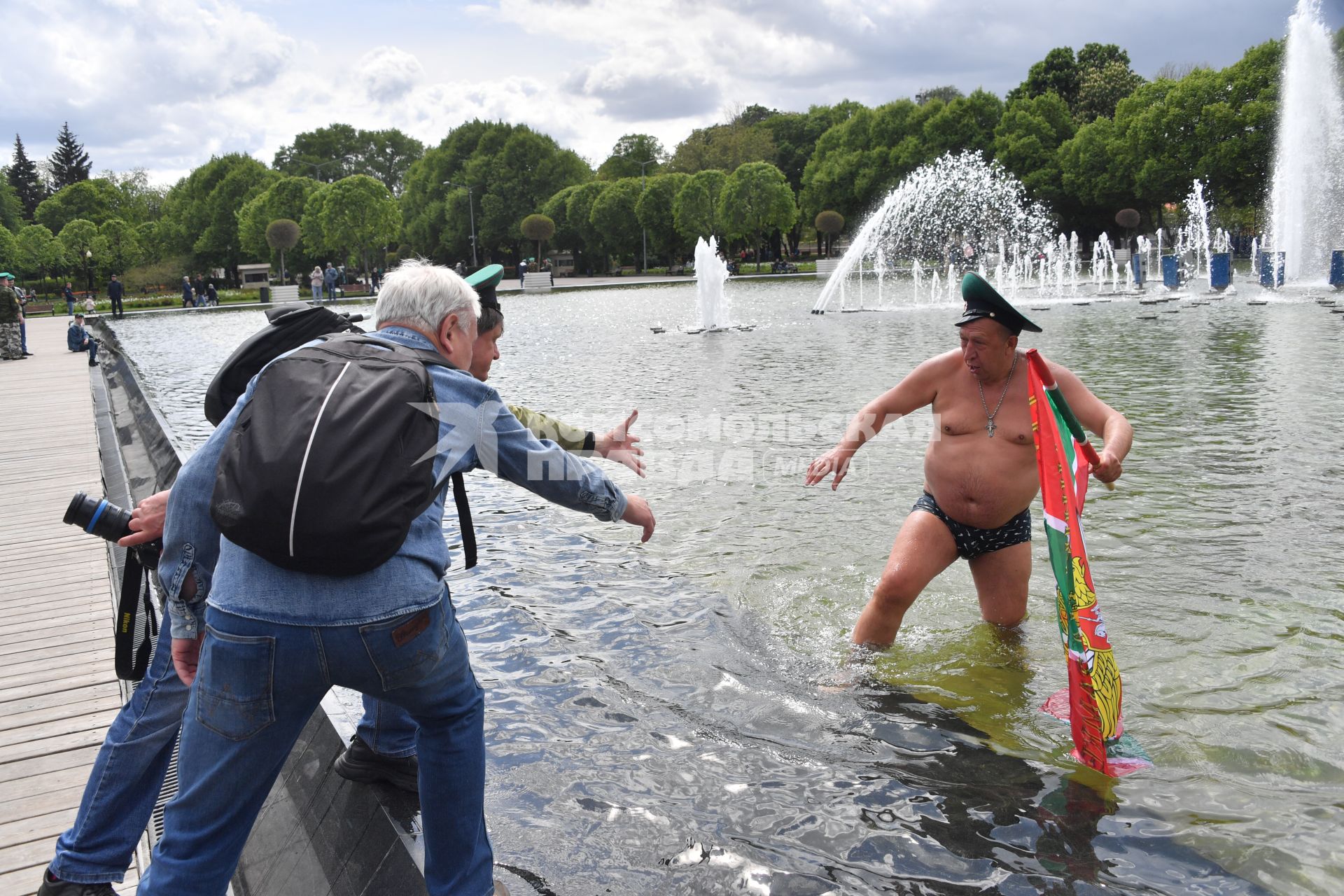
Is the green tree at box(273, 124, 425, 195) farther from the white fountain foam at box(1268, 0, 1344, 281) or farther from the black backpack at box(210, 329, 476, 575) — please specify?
the black backpack at box(210, 329, 476, 575)

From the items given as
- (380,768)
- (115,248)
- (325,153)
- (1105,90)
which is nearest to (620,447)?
(380,768)

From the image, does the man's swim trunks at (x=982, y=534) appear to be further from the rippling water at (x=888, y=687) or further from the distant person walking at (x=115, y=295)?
the distant person walking at (x=115, y=295)

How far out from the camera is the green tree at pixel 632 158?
332ft

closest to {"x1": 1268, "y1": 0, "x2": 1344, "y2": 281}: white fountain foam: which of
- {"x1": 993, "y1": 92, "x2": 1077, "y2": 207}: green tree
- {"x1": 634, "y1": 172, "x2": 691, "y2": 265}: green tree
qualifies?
{"x1": 993, "y1": 92, "x2": 1077, "y2": 207}: green tree

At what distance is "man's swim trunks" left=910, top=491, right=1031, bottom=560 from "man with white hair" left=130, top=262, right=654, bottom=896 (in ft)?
9.13

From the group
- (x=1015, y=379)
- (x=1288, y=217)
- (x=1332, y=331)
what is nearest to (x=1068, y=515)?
(x=1015, y=379)

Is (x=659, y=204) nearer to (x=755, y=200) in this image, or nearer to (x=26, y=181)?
(x=755, y=200)

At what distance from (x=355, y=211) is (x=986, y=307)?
221ft

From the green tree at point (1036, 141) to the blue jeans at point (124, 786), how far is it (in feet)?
216

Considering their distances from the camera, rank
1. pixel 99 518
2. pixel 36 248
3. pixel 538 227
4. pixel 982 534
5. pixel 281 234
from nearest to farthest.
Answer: pixel 99 518, pixel 982 534, pixel 281 234, pixel 36 248, pixel 538 227

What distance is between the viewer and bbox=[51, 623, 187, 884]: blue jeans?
2924 mm

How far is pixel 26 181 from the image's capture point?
11644 centimetres

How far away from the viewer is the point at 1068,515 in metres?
3.88

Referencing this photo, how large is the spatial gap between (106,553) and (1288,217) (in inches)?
1487
